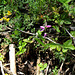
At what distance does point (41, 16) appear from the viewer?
2.57 m

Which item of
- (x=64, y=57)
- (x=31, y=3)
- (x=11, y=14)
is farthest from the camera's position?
(x=11, y=14)

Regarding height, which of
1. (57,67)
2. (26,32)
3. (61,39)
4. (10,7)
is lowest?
(57,67)

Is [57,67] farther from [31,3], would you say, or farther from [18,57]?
[31,3]

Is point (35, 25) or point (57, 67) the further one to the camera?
point (35, 25)

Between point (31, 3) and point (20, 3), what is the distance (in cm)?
30

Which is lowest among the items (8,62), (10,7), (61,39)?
(8,62)

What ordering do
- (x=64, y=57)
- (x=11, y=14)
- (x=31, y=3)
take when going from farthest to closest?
1. (x=11, y=14)
2. (x=31, y=3)
3. (x=64, y=57)

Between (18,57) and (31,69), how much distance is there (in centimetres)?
37

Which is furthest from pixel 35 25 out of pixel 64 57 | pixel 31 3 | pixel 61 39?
pixel 64 57

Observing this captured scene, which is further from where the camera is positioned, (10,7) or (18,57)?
(10,7)

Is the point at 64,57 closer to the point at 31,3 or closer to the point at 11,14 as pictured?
the point at 31,3

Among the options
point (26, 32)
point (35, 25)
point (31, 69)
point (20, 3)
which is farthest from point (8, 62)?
point (20, 3)

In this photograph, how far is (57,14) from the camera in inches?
100

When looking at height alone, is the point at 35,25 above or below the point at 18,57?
above
